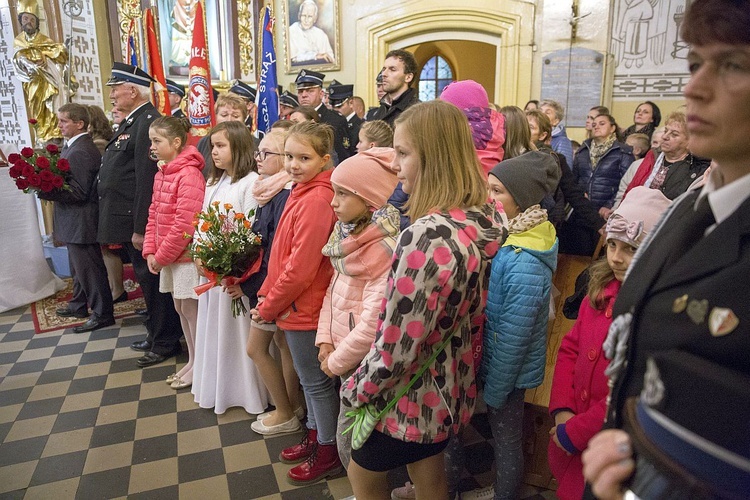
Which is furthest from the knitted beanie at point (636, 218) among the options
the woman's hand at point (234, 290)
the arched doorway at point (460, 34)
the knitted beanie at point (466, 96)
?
the arched doorway at point (460, 34)

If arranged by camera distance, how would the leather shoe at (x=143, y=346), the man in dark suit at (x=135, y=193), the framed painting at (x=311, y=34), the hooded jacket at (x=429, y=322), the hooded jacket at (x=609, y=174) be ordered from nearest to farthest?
the hooded jacket at (x=429, y=322) < the man in dark suit at (x=135, y=193) < the leather shoe at (x=143, y=346) < the hooded jacket at (x=609, y=174) < the framed painting at (x=311, y=34)

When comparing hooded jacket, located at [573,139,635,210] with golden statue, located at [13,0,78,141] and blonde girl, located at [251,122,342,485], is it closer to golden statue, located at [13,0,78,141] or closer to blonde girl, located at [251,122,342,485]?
blonde girl, located at [251,122,342,485]

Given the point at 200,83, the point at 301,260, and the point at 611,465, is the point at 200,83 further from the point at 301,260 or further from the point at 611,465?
the point at 611,465

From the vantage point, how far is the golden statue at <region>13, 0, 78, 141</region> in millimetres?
6566

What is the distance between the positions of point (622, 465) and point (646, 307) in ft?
0.80

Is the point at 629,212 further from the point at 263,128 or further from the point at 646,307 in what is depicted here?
the point at 263,128

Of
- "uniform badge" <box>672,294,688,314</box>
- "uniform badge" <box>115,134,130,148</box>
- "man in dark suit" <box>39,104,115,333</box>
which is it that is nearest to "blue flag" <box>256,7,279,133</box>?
"uniform badge" <box>115,134,130,148</box>

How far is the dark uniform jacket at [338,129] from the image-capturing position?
15.3ft

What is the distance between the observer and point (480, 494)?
7.77 ft

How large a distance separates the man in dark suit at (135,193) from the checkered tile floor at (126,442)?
248 mm

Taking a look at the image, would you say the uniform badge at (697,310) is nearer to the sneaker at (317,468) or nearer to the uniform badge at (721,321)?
the uniform badge at (721,321)

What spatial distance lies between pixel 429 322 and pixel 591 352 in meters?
0.59

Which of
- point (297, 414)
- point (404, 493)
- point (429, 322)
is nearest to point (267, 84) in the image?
point (297, 414)

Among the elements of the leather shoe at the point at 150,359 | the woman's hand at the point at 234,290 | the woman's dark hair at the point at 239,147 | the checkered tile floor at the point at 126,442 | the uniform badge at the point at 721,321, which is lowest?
the checkered tile floor at the point at 126,442
